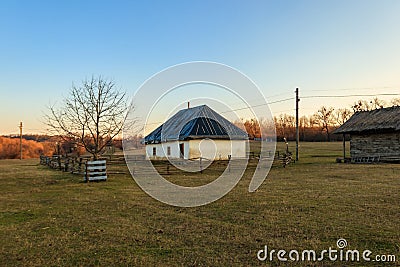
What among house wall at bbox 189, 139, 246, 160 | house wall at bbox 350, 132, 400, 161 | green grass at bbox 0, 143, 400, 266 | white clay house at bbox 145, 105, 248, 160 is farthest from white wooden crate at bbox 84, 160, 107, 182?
house wall at bbox 350, 132, 400, 161

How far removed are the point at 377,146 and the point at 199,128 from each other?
594 inches

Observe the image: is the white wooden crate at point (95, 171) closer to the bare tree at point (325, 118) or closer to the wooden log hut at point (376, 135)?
the wooden log hut at point (376, 135)

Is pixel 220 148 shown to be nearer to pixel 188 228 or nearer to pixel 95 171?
pixel 95 171

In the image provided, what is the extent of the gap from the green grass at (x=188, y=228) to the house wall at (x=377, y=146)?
1805cm

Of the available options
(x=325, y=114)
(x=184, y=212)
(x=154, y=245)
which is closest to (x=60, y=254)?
(x=154, y=245)

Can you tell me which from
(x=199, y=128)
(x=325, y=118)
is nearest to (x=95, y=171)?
(x=199, y=128)

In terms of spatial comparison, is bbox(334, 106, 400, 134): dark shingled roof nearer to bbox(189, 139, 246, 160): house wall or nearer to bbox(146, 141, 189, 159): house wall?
bbox(189, 139, 246, 160): house wall

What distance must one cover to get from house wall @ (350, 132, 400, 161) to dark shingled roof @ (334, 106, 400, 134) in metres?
0.98

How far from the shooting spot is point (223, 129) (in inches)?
1219

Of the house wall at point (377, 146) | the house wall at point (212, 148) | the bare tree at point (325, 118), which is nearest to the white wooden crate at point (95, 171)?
the house wall at point (212, 148)

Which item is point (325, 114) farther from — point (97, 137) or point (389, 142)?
point (97, 137)

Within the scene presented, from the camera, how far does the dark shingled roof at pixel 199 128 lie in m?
29.1

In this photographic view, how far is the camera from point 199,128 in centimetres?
2950

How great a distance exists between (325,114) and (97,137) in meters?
63.4
